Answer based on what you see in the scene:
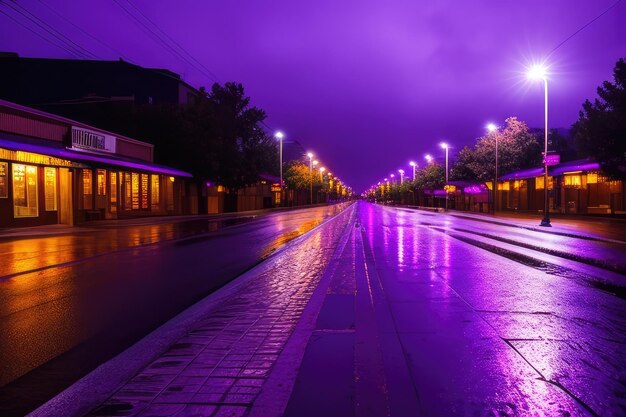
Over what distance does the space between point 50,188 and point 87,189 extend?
4.07m

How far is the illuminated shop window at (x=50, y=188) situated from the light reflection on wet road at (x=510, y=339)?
21.7 m

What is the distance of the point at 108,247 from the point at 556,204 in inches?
1566

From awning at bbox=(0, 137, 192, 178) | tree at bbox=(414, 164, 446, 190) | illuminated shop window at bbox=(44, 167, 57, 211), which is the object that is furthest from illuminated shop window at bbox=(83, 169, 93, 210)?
tree at bbox=(414, 164, 446, 190)

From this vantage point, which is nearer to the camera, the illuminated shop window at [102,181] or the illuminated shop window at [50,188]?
the illuminated shop window at [50,188]

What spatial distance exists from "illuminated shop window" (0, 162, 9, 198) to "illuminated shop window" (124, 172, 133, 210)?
11.5 m

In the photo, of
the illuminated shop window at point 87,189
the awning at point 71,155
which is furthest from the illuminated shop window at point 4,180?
the illuminated shop window at point 87,189

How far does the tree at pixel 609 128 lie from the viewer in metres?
28.2

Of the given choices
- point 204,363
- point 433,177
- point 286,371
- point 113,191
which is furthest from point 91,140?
point 433,177

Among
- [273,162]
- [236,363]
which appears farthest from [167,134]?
[273,162]

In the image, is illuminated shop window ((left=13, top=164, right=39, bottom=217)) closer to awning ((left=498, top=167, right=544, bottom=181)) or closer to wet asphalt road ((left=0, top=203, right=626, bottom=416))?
wet asphalt road ((left=0, top=203, right=626, bottom=416))

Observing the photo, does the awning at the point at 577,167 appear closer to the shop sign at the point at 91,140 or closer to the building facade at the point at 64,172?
the building facade at the point at 64,172

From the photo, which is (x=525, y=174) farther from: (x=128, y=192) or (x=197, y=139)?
(x=128, y=192)

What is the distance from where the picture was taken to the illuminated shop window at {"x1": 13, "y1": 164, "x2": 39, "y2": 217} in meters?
24.5

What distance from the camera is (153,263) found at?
13250 millimetres
